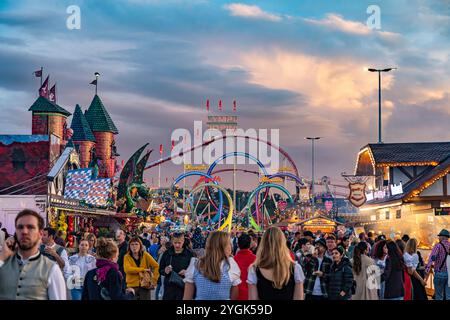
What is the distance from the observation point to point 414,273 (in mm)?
13031

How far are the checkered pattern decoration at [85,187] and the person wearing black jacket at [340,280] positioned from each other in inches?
1401

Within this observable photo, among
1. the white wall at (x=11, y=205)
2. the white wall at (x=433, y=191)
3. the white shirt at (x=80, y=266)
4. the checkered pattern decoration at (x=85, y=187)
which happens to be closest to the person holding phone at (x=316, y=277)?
the white shirt at (x=80, y=266)

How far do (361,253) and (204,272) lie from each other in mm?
4859

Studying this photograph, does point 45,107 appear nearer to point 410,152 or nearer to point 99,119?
point 99,119

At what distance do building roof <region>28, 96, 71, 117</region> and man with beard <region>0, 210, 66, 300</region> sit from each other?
44.2 meters

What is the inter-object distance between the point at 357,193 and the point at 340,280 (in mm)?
28187

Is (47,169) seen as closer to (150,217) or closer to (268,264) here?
(150,217)

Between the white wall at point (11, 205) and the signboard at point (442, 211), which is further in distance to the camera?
the white wall at point (11, 205)

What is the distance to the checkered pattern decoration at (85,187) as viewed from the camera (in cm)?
4628

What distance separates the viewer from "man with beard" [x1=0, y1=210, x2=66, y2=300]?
675 cm

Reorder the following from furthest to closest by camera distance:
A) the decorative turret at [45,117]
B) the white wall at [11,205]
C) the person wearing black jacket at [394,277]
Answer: the decorative turret at [45,117] → the white wall at [11,205] → the person wearing black jacket at [394,277]

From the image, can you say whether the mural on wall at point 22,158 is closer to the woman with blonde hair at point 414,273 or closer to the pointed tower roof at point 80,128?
the pointed tower roof at point 80,128
